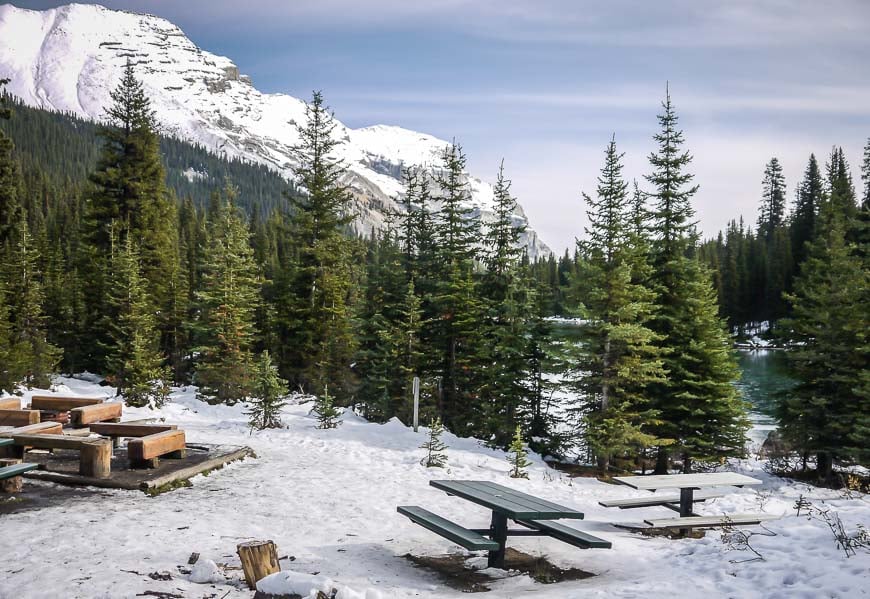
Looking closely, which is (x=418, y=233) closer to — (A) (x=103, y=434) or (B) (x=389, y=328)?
(B) (x=389, y=328)

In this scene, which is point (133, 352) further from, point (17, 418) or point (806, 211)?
point (806, 211)

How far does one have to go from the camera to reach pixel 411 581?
6.12m

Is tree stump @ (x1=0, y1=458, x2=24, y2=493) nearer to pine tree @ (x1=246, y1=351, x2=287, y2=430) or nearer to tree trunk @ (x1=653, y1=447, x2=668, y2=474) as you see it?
pine tree @ (x1=246, y1=351, x2=287, y2=430)

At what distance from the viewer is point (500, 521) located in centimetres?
677

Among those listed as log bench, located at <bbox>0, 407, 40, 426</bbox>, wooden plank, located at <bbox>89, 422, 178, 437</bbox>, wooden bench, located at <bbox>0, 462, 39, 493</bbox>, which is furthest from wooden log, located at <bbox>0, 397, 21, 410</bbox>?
wooden bench, located at <bbox>0, 462, 39, 493</bbox>

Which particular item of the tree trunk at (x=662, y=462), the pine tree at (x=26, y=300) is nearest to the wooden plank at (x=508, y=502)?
the tree trunk at (x=662, y=462)

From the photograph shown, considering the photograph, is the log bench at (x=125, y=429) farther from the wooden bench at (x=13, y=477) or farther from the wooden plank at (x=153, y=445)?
the wooden bench at (x=13, y=477)

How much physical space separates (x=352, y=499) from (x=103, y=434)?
16.0 feet

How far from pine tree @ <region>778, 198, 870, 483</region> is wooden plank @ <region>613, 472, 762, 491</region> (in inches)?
457

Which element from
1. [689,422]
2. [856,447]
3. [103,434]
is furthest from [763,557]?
[856,447]

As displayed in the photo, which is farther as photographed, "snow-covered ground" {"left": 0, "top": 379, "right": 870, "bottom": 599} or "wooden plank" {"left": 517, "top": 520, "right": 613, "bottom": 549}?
"wooden plank" {"left": 517, "top": 520, "right": 613, "bottom": 549}

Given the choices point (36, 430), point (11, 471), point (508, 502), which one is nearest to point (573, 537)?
point (508, 502)

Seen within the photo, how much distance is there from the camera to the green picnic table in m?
6.28

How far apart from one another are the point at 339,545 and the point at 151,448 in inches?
165
